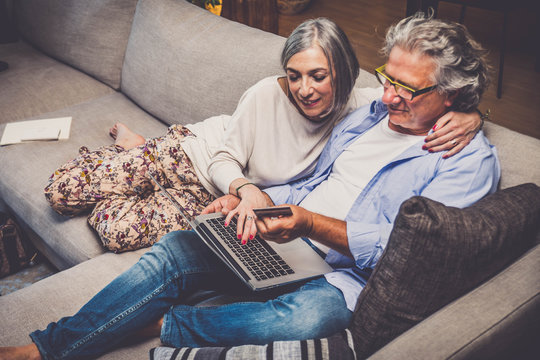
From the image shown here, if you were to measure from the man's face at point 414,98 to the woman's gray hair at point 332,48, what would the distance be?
0.17 m

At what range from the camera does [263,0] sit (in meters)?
3.24

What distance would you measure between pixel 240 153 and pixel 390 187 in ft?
1.74

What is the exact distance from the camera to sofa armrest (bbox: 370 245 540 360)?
909 mm

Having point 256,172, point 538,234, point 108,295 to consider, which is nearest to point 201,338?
point 108,295

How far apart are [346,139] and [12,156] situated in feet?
4.97

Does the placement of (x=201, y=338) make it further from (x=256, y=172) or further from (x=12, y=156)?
(x=12, y=156)

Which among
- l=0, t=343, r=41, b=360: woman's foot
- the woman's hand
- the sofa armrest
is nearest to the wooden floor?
the woman's hand

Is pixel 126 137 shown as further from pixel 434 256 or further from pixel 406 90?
pixel 434 256

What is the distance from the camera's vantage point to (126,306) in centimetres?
124

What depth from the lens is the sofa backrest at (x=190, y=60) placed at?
75.0 inches

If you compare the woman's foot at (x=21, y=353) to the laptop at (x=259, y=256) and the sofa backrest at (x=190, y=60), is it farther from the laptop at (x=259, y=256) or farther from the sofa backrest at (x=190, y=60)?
the sofa backrest at (x=190, y=60)

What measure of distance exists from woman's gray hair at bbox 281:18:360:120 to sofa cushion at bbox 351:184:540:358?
0.59 metres

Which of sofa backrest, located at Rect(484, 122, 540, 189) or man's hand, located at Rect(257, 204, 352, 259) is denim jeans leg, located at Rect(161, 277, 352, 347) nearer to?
man's hand, located at Rect(257, 204, 352, 259)

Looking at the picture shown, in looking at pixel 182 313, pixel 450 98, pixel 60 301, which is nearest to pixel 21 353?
pixel 60 301
